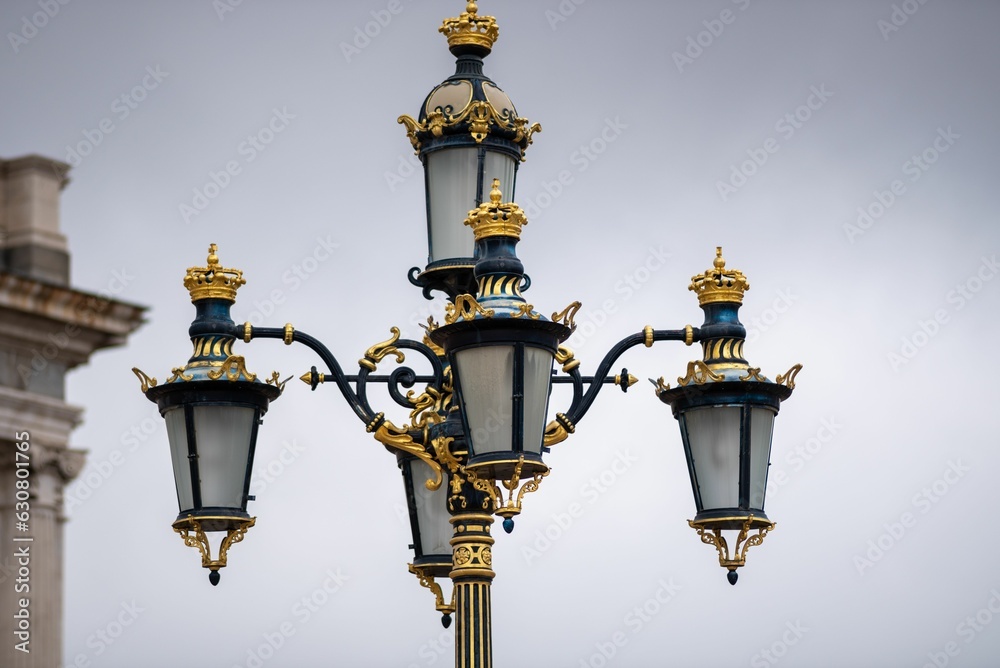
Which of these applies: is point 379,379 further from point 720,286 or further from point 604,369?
point 720,286

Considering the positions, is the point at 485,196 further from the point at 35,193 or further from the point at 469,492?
the point at 35,193

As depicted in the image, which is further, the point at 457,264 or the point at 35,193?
the point at 35,193

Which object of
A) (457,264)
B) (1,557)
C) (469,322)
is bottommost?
(1,557)

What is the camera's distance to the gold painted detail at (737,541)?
9984 millimetres

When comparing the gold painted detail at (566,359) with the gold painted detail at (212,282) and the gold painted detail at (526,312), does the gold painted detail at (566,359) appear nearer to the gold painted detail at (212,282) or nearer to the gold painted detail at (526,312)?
the gold painted detail at (526,312)

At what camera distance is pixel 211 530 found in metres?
10.1

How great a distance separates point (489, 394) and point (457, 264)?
179 centimetres

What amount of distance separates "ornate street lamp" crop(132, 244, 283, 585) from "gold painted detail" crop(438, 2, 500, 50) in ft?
7.34

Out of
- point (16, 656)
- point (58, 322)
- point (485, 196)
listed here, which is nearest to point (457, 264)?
point (485, 196)

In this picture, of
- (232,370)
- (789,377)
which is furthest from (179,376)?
(789,377)

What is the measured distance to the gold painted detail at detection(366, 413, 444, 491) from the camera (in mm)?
9344

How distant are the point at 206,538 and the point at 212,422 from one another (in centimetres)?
77

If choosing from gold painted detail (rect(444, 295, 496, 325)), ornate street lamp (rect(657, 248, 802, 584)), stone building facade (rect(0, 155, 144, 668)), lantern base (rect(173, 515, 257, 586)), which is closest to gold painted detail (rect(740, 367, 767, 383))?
ornate street lamp (rect(657, 248, 802, 584))

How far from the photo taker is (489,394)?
8.34m
